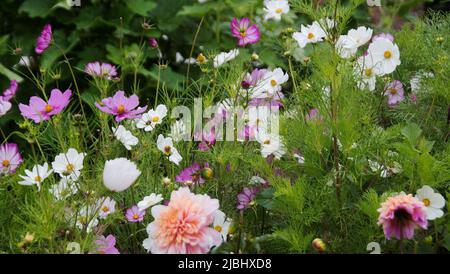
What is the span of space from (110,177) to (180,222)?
139 mm

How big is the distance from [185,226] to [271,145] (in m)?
0.34

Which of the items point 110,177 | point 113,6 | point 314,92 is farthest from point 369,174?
point 113,6

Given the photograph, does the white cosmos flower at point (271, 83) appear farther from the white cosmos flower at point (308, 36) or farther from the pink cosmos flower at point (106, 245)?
the pink cosmos flower at point (106, 245)

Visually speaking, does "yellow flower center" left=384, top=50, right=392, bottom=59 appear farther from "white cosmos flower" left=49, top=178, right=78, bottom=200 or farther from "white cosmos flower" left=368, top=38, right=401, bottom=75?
"white cosmos flower" left=49, top=178, right=78, bottom=200

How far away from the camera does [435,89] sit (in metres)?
1.46

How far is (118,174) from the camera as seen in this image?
1.12 metres

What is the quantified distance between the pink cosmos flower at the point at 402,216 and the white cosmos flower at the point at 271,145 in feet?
1.05

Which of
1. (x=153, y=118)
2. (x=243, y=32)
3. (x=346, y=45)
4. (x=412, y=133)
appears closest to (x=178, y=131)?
(x=153, y=118)

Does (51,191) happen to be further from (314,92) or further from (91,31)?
(91,31)

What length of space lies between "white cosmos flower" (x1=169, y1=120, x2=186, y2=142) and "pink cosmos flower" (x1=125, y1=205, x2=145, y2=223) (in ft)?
0.89

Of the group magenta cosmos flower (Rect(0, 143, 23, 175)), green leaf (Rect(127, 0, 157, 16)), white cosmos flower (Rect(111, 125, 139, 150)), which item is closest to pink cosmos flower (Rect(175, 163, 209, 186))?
white cosmos flower (Rect(111, 125, 139, 150))

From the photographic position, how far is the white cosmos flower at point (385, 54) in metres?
1.48

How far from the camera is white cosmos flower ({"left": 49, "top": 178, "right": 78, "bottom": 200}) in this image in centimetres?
128

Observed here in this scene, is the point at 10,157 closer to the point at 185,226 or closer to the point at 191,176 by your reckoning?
the point at 191,176
